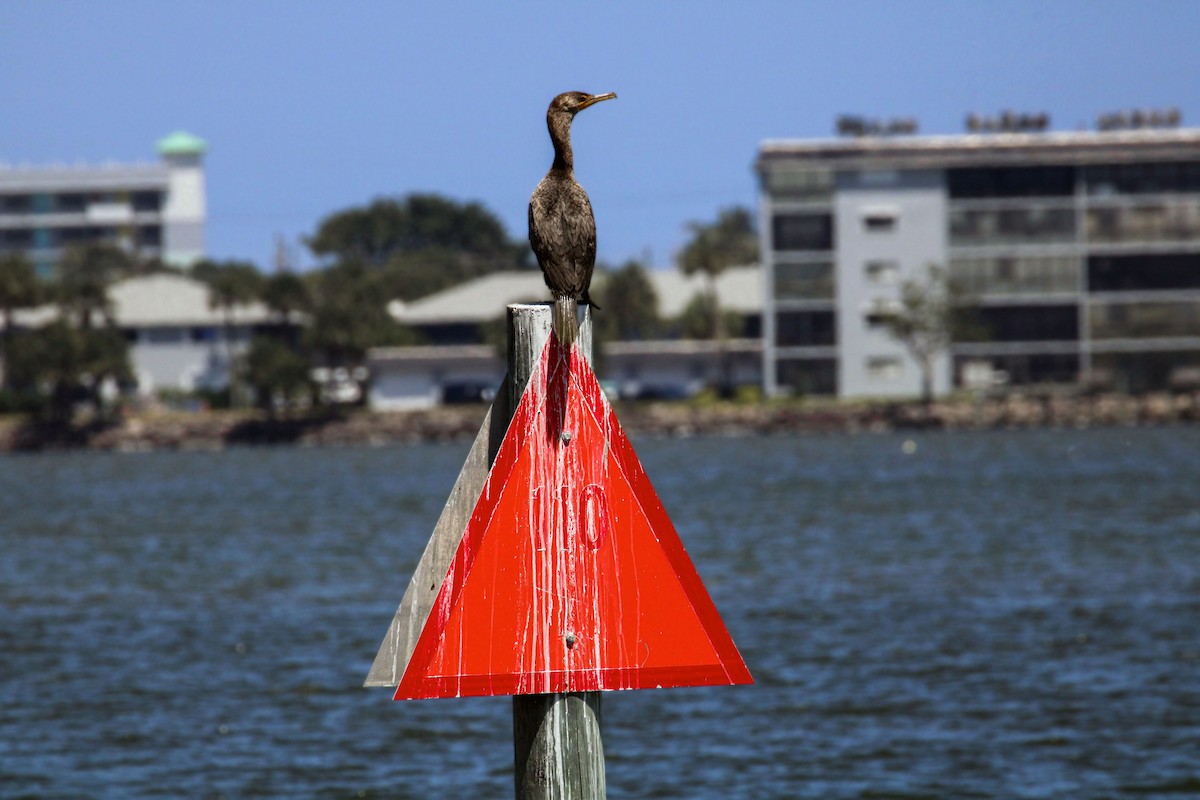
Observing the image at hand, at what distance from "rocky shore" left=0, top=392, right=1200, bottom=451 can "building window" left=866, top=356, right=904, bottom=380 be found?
1.90 m

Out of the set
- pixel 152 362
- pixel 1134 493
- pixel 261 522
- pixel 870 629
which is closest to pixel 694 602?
pixel 870 629

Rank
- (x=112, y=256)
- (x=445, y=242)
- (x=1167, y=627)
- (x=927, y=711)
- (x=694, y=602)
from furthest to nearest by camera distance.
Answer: (x=445, y=242), (x=112, y=256), (x=1167, y=627), (x=927, y=711), (x=694, y=602)

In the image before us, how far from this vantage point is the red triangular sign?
507 centimetres

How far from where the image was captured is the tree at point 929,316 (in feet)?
349

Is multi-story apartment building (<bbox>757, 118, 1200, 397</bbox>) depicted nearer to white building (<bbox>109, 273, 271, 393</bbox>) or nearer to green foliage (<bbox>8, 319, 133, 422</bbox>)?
white building (<bbox>109, 273, 271, 393</bbox>)

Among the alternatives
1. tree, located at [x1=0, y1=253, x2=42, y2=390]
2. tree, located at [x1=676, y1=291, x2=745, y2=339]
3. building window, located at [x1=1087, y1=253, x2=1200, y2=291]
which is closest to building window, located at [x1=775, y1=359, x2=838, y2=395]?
tree, located at [x1=676, y1=291, x2=745, y2=339]

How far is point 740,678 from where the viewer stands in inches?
206

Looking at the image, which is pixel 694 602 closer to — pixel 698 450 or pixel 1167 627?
pixel 1167 627

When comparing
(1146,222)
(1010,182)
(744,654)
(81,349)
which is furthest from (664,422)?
(744,654)

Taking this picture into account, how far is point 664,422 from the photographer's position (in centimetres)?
12125

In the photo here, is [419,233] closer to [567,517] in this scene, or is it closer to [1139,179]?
[1139,179]

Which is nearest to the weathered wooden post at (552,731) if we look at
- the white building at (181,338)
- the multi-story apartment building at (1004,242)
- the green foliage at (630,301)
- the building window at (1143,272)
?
the multi-story apartment building at (1004,242)

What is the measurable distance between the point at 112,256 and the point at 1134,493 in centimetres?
11627

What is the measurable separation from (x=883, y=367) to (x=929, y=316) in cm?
959
